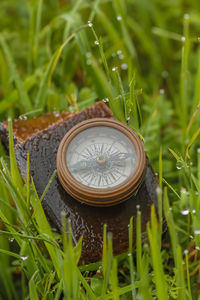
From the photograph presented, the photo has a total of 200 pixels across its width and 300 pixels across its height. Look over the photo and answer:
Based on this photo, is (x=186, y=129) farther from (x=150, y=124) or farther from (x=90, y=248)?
(x=90, y=248)

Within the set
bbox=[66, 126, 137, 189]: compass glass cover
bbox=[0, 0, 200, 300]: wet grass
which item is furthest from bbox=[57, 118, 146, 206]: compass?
bbox=[0, 0, 200, 300]: wet grass

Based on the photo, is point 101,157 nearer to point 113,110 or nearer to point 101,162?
point 101,162

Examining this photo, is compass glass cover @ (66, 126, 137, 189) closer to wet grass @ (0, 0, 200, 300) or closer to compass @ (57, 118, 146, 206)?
compass @ (57, 118, 146, 206)

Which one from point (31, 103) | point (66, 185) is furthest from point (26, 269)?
point (31, 103)

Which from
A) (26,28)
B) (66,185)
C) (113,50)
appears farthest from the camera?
(26,28)

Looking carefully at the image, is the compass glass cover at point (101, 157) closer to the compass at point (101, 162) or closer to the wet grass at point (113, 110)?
the compass at point (101, 162)

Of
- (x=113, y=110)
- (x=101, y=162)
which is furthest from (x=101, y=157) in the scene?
(x=113, y=110)

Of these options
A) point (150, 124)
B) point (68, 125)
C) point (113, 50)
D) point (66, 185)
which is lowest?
point (66, 185)

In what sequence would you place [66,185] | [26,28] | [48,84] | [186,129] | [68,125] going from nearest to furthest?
[66,185], [68,125], [186,129], [48,84], [26,28]
